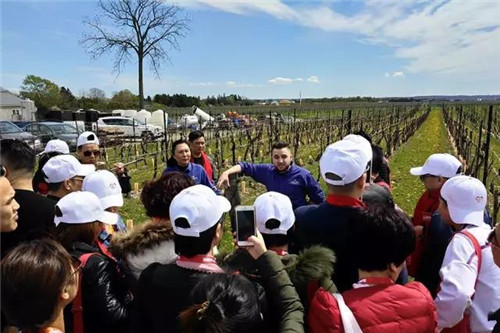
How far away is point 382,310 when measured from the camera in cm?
154

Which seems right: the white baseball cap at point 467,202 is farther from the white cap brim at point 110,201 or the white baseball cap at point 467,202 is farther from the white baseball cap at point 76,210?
the white cap brim at point 110,201

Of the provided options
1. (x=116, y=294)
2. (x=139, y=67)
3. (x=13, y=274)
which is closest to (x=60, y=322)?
(x=13, y=274)

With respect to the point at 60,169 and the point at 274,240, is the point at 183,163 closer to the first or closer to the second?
the point at 60,169

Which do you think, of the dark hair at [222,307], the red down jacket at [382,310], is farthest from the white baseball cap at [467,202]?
the dark hair at [222,307]

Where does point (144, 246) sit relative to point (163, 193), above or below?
below

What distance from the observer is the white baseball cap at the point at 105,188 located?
2.62 metres

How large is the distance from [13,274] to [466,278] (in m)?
1.94

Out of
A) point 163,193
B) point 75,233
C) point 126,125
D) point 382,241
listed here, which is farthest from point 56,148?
point 126,125

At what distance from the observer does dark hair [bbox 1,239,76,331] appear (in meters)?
1.43

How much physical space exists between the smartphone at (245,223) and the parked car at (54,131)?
17281 mm

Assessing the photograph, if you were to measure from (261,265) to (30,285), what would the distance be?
884mm

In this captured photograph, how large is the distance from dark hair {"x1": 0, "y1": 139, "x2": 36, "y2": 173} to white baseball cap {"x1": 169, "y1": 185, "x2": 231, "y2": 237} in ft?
5.39

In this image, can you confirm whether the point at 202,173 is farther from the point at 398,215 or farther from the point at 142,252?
the point at 398,215

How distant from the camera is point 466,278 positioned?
1.85m
